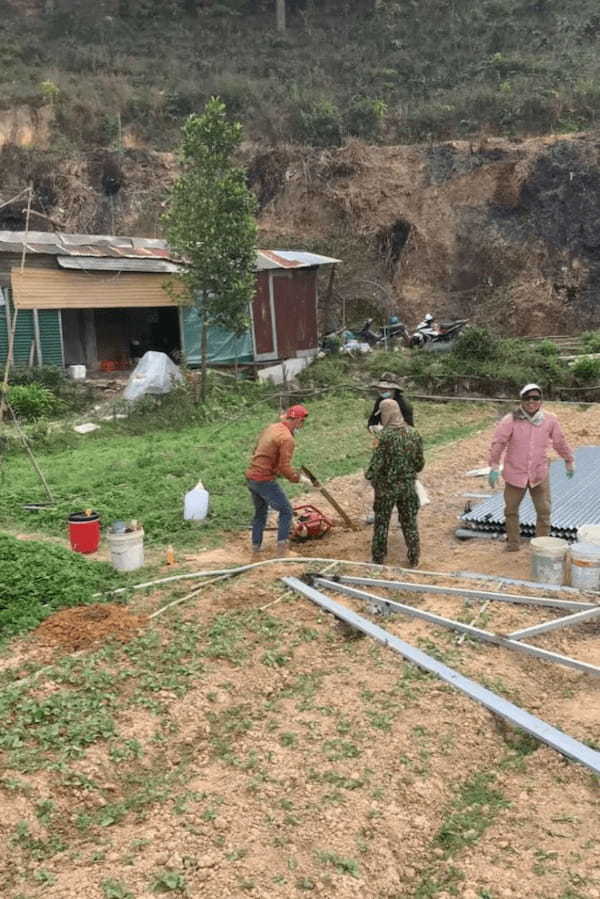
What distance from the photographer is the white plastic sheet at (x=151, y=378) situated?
1603 centimetres

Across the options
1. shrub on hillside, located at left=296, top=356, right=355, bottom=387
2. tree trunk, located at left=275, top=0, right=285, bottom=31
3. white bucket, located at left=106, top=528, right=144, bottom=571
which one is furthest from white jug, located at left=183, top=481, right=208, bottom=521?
tree trunk, located at left=275, top=0, right=285, bottom=31

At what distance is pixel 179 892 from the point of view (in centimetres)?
334

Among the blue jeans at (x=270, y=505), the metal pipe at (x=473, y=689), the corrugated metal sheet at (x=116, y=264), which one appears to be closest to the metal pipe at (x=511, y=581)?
the metal pipe at (x=473, y=689)

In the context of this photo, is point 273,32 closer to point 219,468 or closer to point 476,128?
point 476,128

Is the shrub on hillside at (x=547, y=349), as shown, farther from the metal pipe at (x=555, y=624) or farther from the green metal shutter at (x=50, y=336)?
the metal pipe at (x=555, y=624)

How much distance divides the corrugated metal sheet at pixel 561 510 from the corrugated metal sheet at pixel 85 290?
10.9 metres

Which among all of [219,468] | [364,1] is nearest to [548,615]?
[219,468]

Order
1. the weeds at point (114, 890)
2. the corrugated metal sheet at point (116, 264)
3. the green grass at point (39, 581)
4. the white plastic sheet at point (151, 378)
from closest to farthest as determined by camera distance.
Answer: the weeds at point (114, 890), the green grass at point (39, 581), the white plastic sheet at point (151, 378), the corrugated metal sheet at point (116, 264)

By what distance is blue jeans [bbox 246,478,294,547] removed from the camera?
296 inches

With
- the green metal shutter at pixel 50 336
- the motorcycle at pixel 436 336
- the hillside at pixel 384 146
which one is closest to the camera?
the green metal shutter at pixel 50 336

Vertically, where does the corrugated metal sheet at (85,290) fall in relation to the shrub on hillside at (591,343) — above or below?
above

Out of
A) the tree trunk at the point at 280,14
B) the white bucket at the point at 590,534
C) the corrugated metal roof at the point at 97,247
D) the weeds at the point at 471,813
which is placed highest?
the tree trunk at the point at 280,14

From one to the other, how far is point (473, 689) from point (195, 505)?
15.6 ft

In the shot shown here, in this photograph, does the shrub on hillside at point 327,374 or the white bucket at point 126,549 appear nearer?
the white bucket at point 126,549
